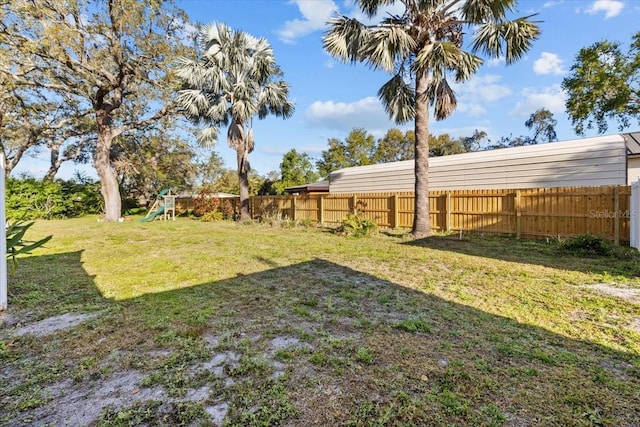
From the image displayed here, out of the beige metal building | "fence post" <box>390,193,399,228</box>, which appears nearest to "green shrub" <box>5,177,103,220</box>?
"fence post" <box>390,193,399,228</box>

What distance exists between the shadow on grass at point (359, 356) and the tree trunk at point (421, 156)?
5244mm

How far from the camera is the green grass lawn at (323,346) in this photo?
1.74 m

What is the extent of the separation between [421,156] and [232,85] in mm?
8290

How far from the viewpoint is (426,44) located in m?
8.50

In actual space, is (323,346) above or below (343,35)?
below

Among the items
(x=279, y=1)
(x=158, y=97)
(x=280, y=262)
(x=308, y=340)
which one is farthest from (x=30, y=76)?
(x=308, y=340)

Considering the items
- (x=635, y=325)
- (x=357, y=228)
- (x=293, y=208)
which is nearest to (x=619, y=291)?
(x=635, y=325)

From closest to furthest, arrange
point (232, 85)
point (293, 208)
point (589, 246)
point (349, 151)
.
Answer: point (589, 246) → point (232, 85) → point (293, 208) → point (349, 151)

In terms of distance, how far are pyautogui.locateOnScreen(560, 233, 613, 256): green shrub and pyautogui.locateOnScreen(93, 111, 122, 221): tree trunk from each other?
17037mm

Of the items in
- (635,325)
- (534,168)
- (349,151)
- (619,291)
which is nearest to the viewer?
(635,325)

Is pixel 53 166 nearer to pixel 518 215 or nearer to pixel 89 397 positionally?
pixel 89 397

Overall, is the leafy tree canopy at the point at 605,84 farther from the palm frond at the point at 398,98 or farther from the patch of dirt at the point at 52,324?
the patch of dirt at the point at 52,324

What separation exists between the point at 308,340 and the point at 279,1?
36.1 feet

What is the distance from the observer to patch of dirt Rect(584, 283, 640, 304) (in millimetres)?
3668
